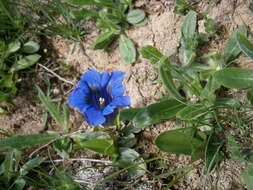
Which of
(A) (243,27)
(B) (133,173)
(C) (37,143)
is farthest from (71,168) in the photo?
(A) (243,27)

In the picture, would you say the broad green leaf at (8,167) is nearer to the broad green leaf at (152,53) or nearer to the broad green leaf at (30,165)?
the broad green leaf at (30,165)

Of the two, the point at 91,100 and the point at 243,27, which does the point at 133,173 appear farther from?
the point at 243,27

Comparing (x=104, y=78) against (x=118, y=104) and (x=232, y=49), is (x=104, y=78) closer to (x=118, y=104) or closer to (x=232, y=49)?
(x=118, y=104)

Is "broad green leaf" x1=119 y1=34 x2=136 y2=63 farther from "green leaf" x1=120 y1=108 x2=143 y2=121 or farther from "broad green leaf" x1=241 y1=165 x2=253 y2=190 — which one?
"broad green leaf" x1=241 y1=165 x2=253 y2=190

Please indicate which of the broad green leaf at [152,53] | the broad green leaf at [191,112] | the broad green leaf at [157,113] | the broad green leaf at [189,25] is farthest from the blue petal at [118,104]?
the broad green leaf at [189,25]

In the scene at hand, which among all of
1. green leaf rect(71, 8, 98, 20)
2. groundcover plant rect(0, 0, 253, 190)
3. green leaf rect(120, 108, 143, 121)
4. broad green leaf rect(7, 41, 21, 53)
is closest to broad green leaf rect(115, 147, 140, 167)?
groundcover plant rect(0, 0, 253, 190)
